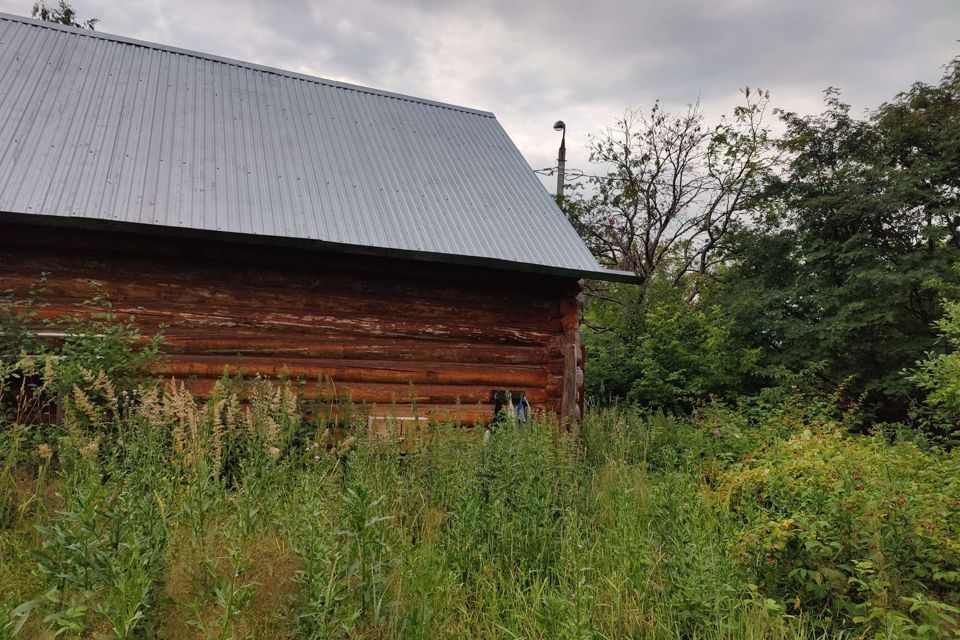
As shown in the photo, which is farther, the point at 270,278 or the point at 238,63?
the point at 238,63

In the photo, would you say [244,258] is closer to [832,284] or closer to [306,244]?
[306,244]

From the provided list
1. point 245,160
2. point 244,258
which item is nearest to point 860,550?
point 244,258

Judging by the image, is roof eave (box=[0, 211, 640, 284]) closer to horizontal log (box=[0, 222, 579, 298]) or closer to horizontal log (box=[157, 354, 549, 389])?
horizontal log (box=[0, 222, 579, 298])

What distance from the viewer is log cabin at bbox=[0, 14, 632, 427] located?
575 centimetres

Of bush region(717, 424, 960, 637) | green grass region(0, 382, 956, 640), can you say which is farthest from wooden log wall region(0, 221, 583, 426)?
bush region(717, 424, 960, 637)

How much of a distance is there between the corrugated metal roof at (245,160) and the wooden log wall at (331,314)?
41 cm

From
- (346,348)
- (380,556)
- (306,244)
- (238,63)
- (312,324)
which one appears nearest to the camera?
(380,556)

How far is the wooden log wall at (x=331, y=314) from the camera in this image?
5770 mm

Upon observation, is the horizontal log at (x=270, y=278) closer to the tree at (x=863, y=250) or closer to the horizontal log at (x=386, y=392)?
the horizontal log at (x=386, y=392)

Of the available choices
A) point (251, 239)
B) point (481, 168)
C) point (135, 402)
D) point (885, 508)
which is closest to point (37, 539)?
point (135, 402)

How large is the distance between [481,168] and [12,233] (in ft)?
19.9

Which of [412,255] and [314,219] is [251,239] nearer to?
[314,219]

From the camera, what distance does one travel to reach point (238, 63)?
29.7 feet

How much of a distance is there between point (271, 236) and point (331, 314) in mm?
1219
